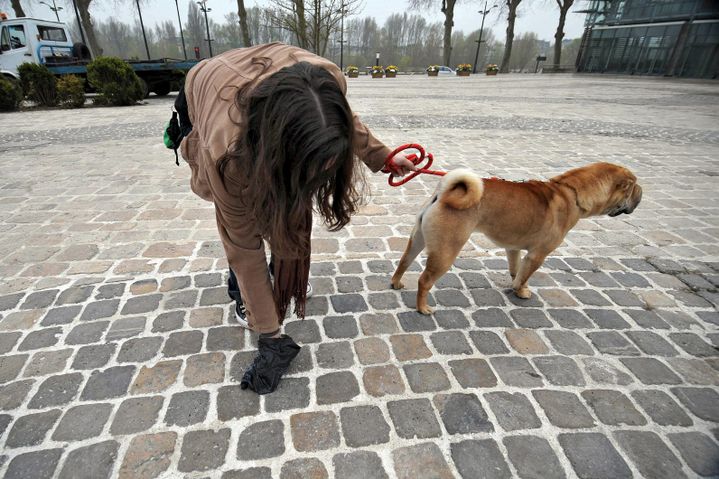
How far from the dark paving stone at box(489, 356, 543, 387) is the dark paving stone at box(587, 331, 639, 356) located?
0.64m

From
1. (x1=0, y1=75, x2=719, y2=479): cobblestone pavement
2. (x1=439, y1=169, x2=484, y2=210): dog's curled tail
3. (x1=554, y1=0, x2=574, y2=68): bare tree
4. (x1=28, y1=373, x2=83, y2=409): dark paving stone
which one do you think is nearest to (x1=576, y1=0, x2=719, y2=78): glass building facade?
(x1=554, y1=0, x2=574, y2=68): bare tree

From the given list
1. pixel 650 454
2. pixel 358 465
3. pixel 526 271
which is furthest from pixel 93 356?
pixel 650 454

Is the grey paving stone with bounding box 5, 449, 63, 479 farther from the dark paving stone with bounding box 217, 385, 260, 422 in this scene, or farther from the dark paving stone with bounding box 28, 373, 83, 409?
the dark paving stone with bounding box 217, 385, 260, 422

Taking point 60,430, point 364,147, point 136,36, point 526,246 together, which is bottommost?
point 60,430

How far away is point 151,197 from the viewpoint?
5.06 m

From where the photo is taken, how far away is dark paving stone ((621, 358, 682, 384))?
2.36 metres

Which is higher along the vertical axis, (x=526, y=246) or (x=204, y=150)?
(x=204, y=150)

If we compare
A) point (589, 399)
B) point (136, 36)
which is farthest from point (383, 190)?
point (136, 36)

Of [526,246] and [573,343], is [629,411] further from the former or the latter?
[526,246]

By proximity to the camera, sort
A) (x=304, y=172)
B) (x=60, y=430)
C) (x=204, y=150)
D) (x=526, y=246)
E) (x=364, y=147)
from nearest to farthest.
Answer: (x=304, y=172) → (x=204, y=150) → (x=60, y=430) → (x=364, y=147) → (x=526, y=246)

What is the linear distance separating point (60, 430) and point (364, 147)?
240 cm

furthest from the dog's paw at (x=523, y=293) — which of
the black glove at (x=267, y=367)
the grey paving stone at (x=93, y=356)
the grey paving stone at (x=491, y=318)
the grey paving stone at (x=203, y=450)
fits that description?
the grey paving stone at (x=93, y=356)

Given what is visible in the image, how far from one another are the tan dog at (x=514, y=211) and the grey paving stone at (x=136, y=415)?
196 centimetres

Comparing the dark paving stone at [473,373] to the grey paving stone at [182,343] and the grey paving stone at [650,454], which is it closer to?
the grey paving stone at [650,454]
